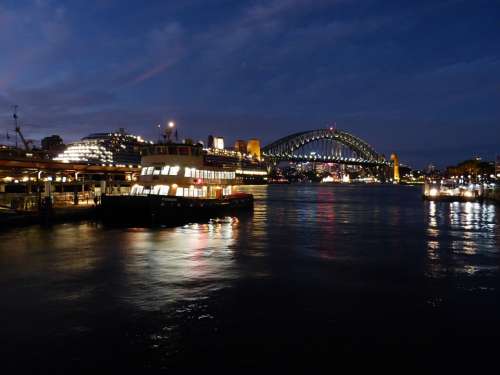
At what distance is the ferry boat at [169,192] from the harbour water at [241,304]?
9.63 m

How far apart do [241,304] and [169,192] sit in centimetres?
2712

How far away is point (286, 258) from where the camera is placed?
76.5ft

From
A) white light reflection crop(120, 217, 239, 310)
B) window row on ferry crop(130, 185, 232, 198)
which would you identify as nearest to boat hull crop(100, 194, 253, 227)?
window row on ferry crop(130, 185, 232, 198)

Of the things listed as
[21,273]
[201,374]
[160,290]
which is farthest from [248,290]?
[21,273]

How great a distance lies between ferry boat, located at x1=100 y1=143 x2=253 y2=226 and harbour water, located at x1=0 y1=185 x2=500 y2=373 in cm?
963

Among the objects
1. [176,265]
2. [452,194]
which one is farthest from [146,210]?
[452,194]

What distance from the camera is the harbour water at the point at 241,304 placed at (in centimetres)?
1069

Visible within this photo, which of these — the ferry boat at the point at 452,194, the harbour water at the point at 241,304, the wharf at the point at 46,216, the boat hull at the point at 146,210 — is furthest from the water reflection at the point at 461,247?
the ferry boat at the point at 452,194

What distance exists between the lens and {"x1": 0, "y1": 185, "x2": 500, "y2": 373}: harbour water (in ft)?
35.1

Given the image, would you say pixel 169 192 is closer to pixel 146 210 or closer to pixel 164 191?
pixel 164 191

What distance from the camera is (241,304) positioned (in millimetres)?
14602

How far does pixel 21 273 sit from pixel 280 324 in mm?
11769

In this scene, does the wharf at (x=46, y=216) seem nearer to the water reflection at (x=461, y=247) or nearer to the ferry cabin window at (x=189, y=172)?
the ferry cabin window at (x=189, y=172)

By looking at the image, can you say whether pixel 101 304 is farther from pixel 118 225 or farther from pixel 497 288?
pixel 118 225
